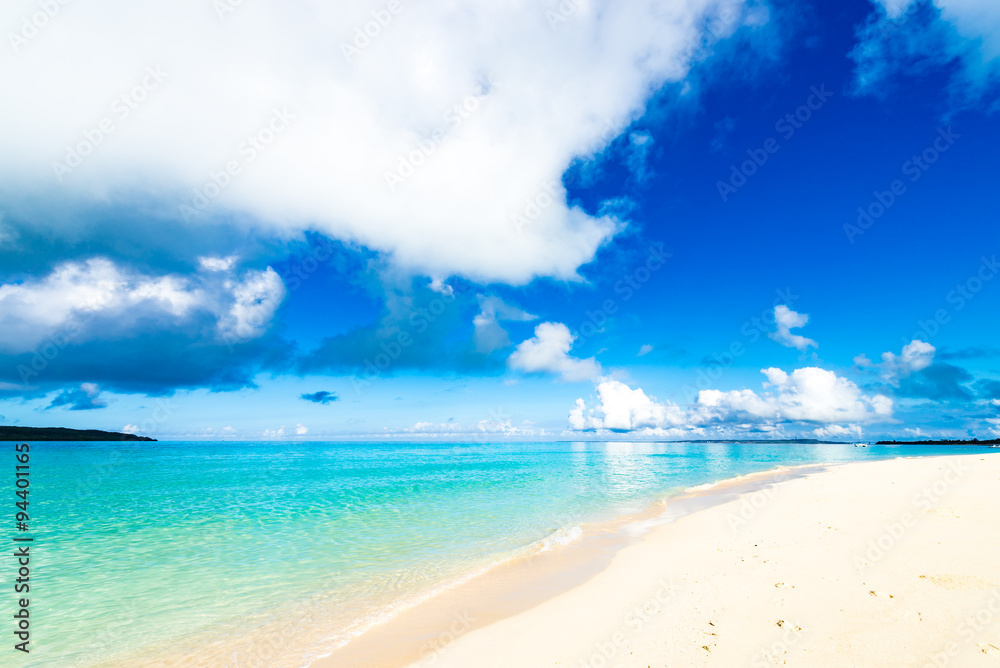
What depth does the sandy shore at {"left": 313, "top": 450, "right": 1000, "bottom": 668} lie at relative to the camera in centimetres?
639

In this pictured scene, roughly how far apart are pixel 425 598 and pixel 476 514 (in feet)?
36.6

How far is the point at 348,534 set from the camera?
17.3m

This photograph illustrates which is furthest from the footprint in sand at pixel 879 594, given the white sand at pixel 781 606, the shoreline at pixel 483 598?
the shoreline at pixel 483 598

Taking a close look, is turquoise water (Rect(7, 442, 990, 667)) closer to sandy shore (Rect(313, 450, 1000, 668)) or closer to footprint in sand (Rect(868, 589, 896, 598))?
sandy shore (Rect(313, 450, 1000, 668))

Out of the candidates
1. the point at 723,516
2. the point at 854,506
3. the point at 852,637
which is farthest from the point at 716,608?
the point at 854,506

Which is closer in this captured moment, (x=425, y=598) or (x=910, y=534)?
(x=425, y=598)

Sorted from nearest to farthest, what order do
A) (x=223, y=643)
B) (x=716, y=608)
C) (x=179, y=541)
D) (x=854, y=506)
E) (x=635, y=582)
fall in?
(x=716, y=608), (x=223, y=643), (x=635, y=582), (x=179, y=541), (x=854, y=506)

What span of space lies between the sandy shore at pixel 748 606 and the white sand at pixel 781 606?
30 millimetres

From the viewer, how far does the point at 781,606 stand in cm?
782

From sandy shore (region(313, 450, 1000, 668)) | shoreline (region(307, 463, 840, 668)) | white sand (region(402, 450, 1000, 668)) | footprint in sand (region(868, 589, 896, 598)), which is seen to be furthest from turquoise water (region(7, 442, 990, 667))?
footprint in sand (region(868, 589, 896, 598))

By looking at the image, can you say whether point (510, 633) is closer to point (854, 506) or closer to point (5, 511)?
point (854, 506)

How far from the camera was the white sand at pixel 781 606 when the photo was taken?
6.32m

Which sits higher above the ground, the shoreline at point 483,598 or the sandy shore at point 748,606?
the sandy shore at point 748,606

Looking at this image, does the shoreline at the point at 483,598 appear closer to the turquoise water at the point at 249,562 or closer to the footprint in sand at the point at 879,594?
the turquoise water at the point at 249,562
